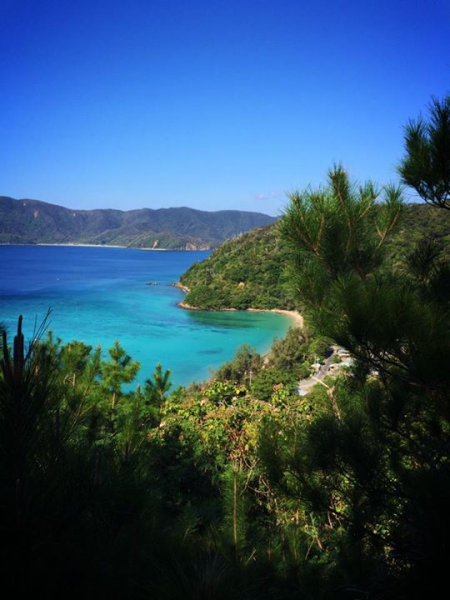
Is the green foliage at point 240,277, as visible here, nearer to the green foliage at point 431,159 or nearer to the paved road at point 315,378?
the paved road at point 315,378

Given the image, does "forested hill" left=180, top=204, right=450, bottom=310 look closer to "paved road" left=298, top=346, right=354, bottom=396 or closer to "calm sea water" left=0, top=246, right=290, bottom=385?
"calm sea water" left=0, top=246, right=290, bottom=385

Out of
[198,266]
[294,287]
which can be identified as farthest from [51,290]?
[294,287]

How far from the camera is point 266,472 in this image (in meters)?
2.09

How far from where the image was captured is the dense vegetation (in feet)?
2.99

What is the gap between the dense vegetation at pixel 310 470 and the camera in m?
0.91

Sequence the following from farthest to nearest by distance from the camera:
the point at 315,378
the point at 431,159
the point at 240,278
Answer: the point at 240,278 → the point at 315,378 → the point at 431,159

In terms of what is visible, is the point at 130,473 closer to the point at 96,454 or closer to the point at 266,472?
the point at 96,454

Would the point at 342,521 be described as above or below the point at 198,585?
below

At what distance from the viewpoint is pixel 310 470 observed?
2033 millimetres

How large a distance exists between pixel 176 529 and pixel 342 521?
0.96 meters

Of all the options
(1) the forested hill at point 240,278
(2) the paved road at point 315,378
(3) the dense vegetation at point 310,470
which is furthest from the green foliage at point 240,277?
(3) the dense vegetation at point 310,470

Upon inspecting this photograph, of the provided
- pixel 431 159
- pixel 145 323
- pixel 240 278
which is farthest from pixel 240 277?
pixel 431 159

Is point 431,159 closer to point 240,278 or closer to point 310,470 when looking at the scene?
point 310,470

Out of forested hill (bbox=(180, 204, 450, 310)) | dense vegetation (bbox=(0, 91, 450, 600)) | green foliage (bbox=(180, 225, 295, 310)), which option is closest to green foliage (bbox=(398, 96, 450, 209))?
dense vegetation (bbox=(0, 91, 450, 600))
